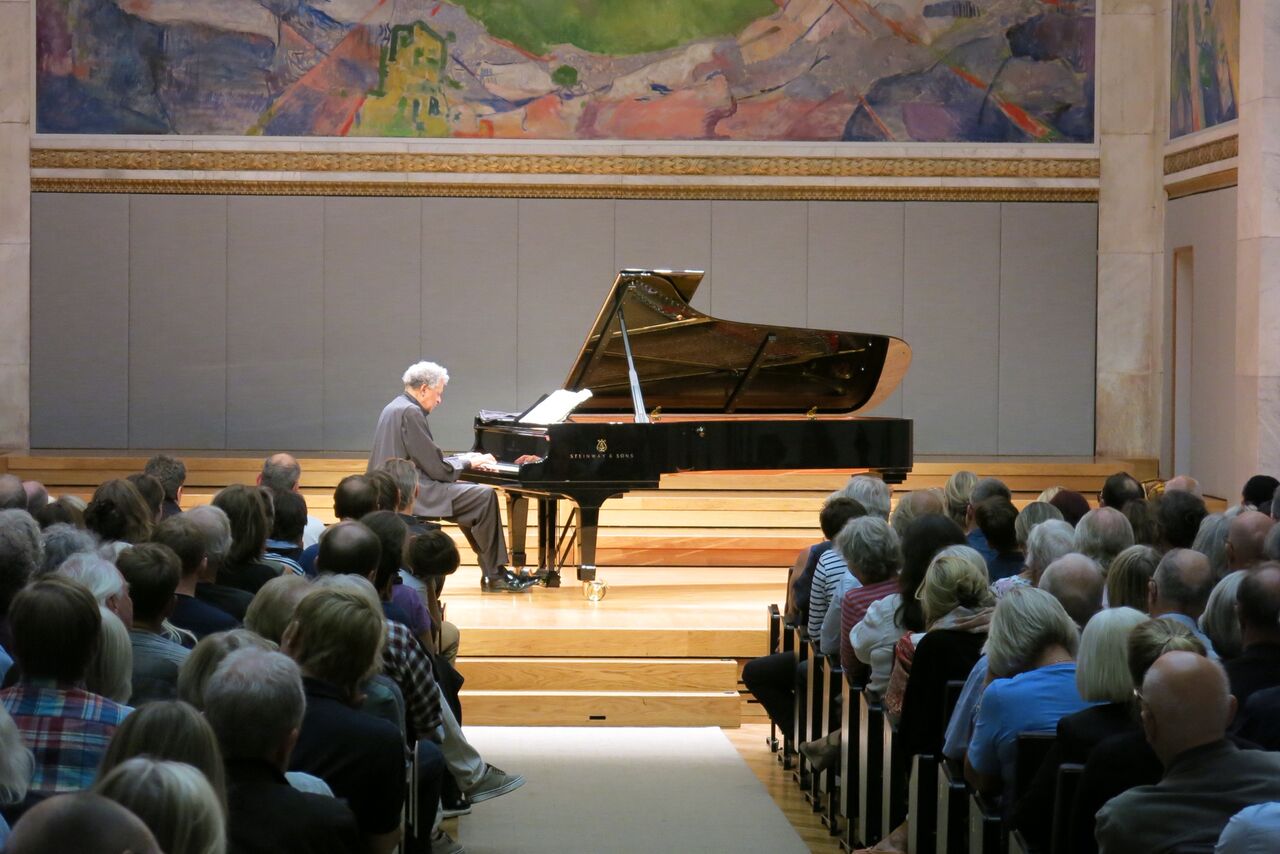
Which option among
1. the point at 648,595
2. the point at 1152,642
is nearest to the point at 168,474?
the point at 648,595

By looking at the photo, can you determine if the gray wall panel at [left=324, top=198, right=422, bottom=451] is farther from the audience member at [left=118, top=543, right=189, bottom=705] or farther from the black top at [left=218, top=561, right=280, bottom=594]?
the audience member at [left=118, top=543, right=189, bottom=705]

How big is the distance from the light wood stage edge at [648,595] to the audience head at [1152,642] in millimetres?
4174

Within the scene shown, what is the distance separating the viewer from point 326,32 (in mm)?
13148

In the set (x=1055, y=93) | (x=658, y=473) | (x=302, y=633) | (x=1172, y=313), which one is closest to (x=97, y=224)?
(x=658, y=473)

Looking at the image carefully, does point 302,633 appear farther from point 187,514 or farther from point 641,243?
point 641,243

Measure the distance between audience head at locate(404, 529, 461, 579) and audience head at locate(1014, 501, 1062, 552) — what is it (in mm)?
2087

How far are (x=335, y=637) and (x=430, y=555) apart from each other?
1.90 metres

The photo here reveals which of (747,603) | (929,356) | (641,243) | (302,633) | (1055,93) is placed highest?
(1055,93)

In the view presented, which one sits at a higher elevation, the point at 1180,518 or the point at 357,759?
the point at 1180,518

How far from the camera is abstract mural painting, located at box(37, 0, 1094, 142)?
13.1 meters

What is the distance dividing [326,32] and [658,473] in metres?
6.30

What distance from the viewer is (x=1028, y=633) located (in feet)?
13.3

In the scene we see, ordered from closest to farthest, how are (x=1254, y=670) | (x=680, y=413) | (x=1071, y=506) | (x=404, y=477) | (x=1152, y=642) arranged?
(x=1152, y=642) < (x=1254, y=670) < (x=1071, y=506) < (x=404, y=477) < (x=680, y=413)

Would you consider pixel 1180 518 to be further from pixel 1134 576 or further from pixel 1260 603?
pixel 1260 603
